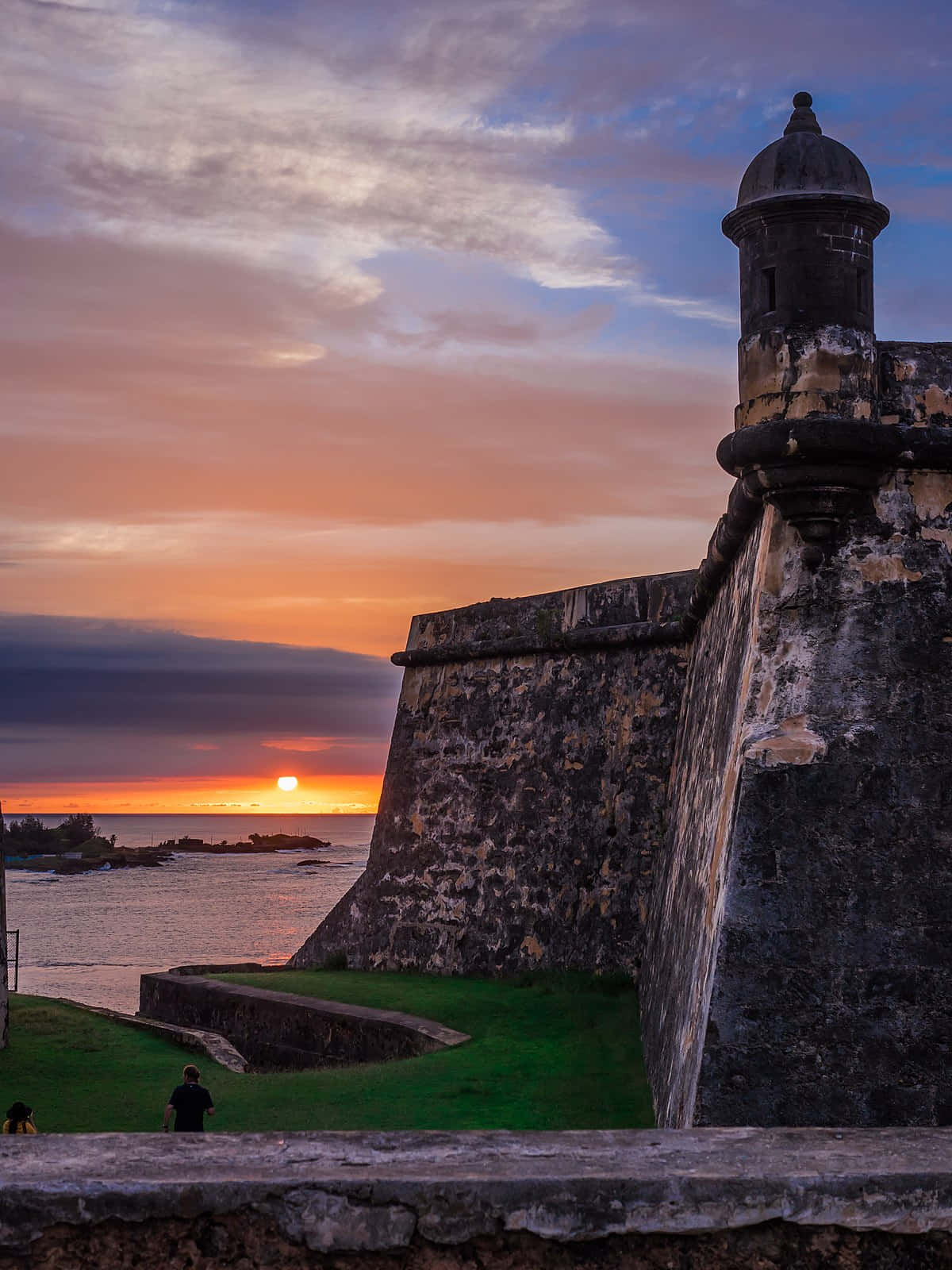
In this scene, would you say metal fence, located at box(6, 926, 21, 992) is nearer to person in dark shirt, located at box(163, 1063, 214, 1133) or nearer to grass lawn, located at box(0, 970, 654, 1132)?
grass lawn, located at box(0, 970, 654, 1132)

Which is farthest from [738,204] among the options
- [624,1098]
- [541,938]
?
[541,938]

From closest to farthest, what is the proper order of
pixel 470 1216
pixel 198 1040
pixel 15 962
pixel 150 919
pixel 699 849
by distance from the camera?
pixel 470 1216, pixel 699 849, pixel 198 1040, pixel 15 962, pixel 150 919

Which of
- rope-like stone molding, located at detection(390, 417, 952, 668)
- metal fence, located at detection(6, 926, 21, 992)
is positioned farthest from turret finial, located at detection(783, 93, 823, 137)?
metal fence, located at detection(6, 926, 21, 992)

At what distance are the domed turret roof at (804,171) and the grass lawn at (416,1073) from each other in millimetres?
5560

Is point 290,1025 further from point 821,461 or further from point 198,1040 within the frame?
point 821,461

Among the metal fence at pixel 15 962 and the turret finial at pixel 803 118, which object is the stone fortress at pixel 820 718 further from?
the metal fence at pixel 15 962

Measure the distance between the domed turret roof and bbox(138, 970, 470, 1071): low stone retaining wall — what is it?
24.3 feet

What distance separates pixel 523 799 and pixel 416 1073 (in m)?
5.69

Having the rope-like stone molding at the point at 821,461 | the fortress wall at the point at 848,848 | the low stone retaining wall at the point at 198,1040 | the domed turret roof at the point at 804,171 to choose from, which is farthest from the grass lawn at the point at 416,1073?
the domed turret roof at the point at 804,171

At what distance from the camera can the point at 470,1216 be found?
3.23m

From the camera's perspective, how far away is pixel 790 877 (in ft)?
21.5

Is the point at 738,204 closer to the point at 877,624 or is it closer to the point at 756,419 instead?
the point at 756,419

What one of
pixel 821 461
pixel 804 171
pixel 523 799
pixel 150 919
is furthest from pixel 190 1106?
pixel 150 919

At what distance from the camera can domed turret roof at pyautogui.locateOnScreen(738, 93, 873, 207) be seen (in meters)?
7.34
